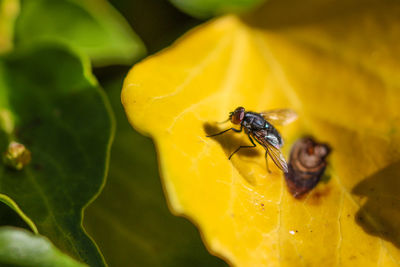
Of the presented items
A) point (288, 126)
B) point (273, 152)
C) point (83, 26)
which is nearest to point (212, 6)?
point (83, 26)

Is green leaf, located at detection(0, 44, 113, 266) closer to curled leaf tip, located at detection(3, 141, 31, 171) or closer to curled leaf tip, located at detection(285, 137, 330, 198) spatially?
curled leaf tip, located at detection(3, 141, 31, 171)

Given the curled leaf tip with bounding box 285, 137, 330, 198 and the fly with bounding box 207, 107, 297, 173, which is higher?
the fly with bounding box 207, 107, 297, 173

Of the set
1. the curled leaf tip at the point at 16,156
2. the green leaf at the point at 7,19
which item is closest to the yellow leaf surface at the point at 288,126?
the curled leaf tip at the point at 16,156

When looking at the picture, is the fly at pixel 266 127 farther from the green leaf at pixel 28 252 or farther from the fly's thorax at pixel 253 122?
the green leaf at pixel 28 252

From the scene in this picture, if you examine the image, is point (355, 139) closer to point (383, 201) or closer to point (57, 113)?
point (383, 201)

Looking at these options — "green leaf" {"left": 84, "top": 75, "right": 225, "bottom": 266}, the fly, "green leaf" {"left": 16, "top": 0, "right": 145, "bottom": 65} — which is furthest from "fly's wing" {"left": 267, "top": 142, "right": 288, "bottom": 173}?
"green leaf" {"left": 16, "top": 0, "right": 145, "bottom": 65}

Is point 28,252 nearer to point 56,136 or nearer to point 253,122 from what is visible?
point 56,136
